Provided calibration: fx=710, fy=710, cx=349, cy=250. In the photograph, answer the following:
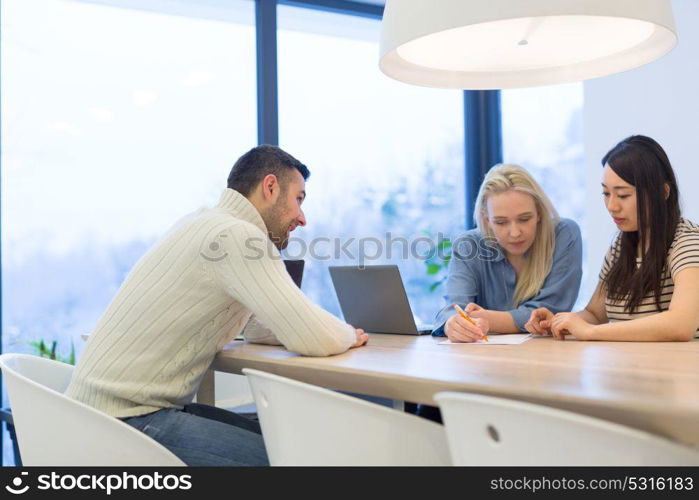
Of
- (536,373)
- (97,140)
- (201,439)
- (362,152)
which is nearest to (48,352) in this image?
(97,140)

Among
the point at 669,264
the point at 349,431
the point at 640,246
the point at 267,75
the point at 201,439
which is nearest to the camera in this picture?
the point at 349,431

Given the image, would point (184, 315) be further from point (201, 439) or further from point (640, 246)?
point (640, 246)

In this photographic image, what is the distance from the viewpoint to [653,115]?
369 cm

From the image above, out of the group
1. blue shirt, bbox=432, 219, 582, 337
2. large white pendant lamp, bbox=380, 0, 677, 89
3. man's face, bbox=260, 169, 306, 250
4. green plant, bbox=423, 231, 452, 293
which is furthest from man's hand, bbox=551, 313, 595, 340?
green plant, bbox=423, 231, 452, 293

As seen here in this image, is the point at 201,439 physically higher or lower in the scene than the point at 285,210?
lower

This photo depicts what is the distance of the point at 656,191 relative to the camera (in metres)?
2.10

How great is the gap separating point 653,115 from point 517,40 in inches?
86.1

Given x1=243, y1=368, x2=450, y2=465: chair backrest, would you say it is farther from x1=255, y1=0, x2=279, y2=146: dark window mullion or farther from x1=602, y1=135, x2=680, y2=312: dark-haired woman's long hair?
x1=255, y1=0, x2=279, y2=146: dark window mullion

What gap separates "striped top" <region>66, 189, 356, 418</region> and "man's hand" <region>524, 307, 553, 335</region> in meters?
0.60

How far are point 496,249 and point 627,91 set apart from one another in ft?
5.88

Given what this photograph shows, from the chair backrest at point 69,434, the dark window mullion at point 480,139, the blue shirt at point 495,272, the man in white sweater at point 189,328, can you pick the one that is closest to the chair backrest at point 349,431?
the chair backrest at point 69,434

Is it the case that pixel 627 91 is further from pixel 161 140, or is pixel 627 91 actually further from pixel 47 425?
pixel 47 425

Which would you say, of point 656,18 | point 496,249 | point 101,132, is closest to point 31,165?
point 101,132

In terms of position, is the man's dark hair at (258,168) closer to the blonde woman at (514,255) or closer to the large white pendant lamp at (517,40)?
the large white pendant lamp at (517,40)
